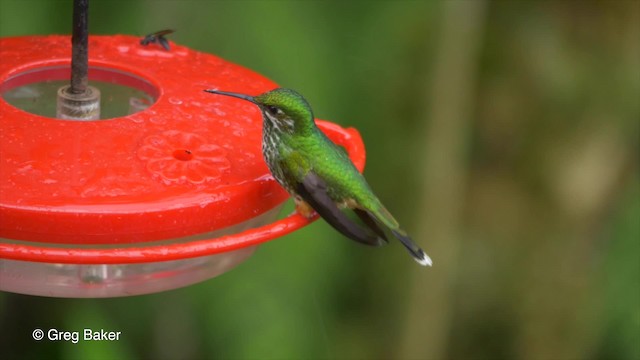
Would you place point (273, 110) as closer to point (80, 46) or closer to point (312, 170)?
point (312, 170)

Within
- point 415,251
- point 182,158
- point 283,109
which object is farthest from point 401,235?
point 182,158

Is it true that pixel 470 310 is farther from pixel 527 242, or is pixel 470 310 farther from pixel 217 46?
pixel 217 46

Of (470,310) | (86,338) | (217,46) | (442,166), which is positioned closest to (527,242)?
(470,310)

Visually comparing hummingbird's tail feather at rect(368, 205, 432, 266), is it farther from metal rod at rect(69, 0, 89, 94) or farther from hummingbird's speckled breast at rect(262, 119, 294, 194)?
metal rod at rect(69, 0, 89, 94)

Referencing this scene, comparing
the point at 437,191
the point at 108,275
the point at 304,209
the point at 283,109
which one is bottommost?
the point at 437,191

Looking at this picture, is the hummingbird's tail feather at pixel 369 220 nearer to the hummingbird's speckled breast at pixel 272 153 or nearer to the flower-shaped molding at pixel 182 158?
the hummingbird's speckled breast at pixel 272 153
